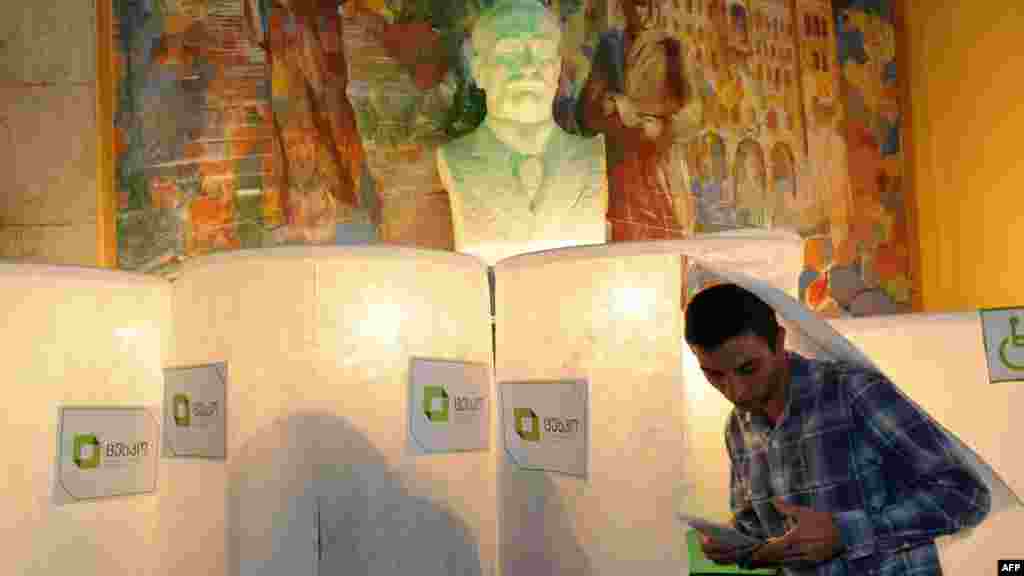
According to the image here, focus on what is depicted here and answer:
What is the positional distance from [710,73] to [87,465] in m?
6.07

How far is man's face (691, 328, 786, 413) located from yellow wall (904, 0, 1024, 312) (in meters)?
5.79

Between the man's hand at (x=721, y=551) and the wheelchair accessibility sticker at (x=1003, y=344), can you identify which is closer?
the man's hand at (x=721, y=551)

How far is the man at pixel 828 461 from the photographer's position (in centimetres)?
197

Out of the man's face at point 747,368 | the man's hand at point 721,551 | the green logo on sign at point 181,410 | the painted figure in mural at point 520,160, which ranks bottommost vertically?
the man's hand at point 721,551

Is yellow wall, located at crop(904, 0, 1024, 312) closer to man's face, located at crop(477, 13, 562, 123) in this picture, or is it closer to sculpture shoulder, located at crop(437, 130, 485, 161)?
man's face, located at crop(477, 13, 562, 123)

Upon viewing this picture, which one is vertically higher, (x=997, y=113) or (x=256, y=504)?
(x=997, y=113)

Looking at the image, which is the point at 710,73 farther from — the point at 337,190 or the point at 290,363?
the point at 290,363

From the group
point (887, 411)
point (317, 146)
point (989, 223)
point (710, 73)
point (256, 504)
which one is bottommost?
point (256, 504)

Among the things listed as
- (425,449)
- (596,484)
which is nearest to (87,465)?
(425,449)

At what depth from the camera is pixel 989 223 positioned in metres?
7.68

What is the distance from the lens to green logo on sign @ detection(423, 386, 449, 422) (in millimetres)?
2791

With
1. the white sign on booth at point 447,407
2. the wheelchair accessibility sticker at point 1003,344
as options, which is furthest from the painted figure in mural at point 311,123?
the wheelchair accessibility sticker at point 1003,344

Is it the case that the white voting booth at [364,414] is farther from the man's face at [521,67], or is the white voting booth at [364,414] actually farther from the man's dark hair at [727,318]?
the man's face at [521,67]

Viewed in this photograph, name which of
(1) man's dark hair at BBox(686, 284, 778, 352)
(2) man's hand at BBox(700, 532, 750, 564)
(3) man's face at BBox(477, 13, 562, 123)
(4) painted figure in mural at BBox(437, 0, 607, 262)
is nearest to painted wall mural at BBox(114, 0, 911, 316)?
(4) painted figure in mural at BBox(437, 0, 607, 262)
